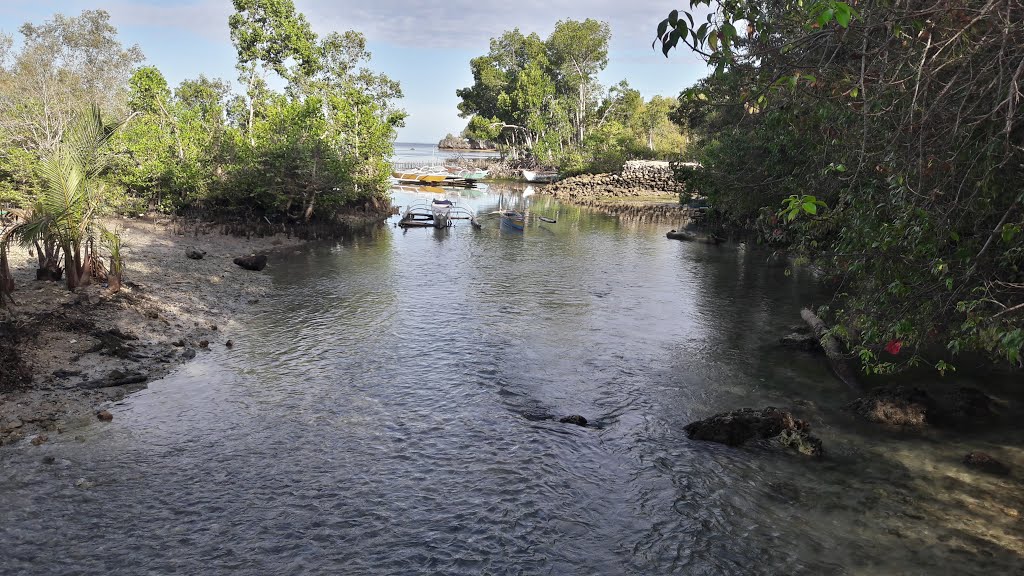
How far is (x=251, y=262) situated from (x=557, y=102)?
77.9 metres

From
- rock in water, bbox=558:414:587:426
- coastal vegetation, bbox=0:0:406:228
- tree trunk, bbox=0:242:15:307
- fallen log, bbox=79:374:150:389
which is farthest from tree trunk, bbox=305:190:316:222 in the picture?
rock in water, bbox=558:414:587:426

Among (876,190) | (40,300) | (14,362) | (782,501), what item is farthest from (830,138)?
(40,300)

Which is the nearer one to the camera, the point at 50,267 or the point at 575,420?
the point at 575,420

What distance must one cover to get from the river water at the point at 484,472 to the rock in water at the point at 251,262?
6.64 meters

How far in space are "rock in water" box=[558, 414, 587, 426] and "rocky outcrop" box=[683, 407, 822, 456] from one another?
7.06 ft

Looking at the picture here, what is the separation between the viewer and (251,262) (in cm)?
2578

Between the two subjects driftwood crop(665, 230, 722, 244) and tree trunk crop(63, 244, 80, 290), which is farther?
driftwood crop(665, 230, 722, 244)

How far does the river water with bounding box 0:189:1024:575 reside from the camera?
8664mm

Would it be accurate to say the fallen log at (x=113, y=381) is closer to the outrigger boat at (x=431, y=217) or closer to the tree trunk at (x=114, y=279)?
the tree trunk at (x=114, y=279)

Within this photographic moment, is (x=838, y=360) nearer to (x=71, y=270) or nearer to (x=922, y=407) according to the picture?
(x=922, y=407)

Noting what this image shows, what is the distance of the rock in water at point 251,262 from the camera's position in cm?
2577

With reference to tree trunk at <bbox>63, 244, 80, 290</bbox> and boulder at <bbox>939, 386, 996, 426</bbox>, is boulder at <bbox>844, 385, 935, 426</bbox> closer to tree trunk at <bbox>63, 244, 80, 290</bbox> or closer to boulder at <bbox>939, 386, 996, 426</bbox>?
boulder at <bbox>939, 386, 996, 426</bbox>

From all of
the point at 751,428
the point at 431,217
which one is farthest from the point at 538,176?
the point at 751,428

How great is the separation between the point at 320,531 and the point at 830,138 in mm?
10864
